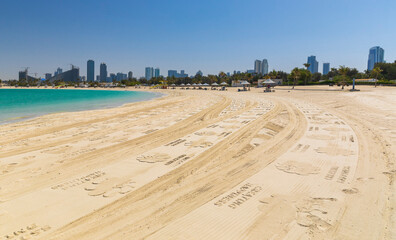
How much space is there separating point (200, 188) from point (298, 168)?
2.43 m

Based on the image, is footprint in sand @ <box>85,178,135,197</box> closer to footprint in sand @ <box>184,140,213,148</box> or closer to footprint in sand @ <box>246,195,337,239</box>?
footprint in sand @ <box>246,195,337,239</box>

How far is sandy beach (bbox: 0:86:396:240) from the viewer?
9.62 feet

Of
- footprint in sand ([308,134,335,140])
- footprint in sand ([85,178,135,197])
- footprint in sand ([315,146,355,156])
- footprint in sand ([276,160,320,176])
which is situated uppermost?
footprint in sand ([308,134,335,140])

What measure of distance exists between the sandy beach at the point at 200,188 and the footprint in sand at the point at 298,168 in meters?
0.02

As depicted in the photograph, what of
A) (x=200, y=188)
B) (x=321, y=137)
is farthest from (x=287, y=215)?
(x=321, y=137)

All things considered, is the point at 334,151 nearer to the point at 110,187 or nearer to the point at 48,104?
the point at 110,187

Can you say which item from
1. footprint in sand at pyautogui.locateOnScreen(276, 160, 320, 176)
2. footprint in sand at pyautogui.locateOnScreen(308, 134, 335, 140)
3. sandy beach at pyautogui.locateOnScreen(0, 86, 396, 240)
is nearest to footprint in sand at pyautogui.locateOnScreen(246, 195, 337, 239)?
sandy beach at pyautogui.locateOnScreen(0, 86, 396, 240)

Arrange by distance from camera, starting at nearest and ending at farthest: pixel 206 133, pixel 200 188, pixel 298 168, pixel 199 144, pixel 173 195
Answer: pixel 173 195 < pixel 200 188 < pixel 298 168 < pixel 199 144 < pixel 206 133

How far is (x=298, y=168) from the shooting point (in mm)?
5031

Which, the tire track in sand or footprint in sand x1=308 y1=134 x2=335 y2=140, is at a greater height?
footprint in sand x1=308 y1=134 x2=335 y2=140

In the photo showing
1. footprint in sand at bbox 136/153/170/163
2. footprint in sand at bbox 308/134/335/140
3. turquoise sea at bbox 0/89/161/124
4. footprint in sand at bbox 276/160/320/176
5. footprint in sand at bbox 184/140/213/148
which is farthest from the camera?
turquoise sea at bbox 0/89/161/124

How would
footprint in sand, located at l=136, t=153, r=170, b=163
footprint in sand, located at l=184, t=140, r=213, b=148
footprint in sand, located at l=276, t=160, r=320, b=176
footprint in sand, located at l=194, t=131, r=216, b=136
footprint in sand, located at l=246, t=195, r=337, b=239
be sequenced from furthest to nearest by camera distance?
1. footprint in sand, located at l=194, t=131, r=216, b=136
2. footprint in sand, located at l=184, t=140, r=213, b=148
3. footprint in sand, located at l=136, t=153, r=170, b=163
4. footprint in sand, located at l=276, t=160, r=320, b=176
5. footprint in sand, located at l=246, t=195, r=337, b=239

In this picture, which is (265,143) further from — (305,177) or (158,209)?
(158,209)

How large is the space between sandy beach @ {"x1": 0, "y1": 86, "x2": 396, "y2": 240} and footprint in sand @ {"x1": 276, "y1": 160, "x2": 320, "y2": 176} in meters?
0.02
